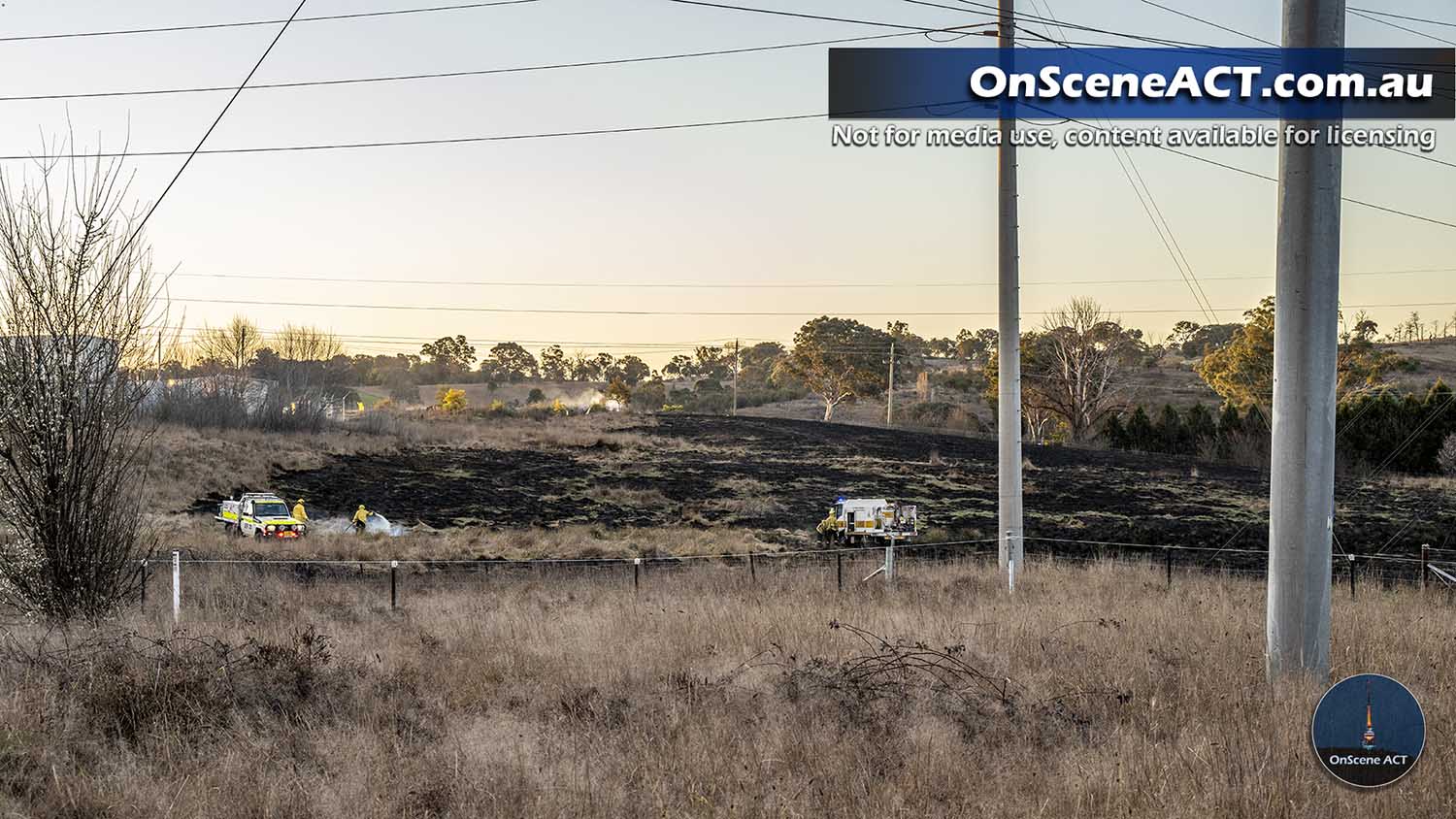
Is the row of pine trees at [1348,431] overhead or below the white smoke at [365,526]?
overhead

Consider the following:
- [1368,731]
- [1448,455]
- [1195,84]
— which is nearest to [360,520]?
[1195,84]

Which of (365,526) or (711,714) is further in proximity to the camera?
(365,526)

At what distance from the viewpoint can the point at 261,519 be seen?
26141 millimetres

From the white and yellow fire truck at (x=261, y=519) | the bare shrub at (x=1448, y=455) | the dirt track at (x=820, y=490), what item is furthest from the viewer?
the bare shrub at (x=1448, y=455)

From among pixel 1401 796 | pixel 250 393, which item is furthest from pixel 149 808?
pixel 250 393

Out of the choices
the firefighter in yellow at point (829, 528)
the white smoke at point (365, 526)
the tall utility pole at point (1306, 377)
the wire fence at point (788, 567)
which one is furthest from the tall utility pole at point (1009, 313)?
the white smoke at point (365, 526)

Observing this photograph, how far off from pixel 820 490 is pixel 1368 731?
3384cm

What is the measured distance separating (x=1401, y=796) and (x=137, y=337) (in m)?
12.7

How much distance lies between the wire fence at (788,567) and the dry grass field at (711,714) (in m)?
3.46

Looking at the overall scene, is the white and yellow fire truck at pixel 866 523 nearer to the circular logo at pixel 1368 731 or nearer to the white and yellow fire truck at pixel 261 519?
the white and yellow fire truck at pixel 261 519

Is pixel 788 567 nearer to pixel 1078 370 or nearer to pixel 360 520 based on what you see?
pixel 360 520

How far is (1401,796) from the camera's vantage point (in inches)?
222

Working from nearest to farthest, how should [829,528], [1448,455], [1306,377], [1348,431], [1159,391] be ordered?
[1306,377], [829,528], [1448,455], [1348,431], [1159,391]

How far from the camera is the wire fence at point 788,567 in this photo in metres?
16.2
